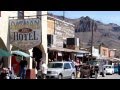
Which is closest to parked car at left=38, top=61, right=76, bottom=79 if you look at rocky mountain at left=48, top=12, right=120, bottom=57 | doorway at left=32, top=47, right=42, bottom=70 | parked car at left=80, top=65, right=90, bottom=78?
parked car at left=80, top=65, right=90, bottom=78

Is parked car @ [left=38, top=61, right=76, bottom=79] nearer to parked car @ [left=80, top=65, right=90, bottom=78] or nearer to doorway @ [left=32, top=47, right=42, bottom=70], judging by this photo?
parked car @ [left=80, top=65, right=90, bottom=78]

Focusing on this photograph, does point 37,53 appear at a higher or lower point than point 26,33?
lower

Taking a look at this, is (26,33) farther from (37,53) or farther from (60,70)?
(37,53)

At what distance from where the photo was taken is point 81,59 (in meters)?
54.8

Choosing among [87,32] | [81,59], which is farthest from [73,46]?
[87,32]

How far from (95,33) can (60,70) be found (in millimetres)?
120221

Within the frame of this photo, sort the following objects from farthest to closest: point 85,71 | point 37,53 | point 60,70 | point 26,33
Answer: point 37,53 < point 85,71 < point 26,33 < point 60,70

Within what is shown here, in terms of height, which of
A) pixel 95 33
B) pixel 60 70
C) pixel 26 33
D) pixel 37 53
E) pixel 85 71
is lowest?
pixel 85 71

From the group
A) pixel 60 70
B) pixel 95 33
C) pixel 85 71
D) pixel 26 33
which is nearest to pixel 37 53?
pixel 85 71

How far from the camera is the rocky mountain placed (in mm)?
109625

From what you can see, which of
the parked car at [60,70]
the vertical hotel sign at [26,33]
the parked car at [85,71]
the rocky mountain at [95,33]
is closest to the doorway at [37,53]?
the parked car at [85,71]

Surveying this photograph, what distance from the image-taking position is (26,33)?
94.7 ft
